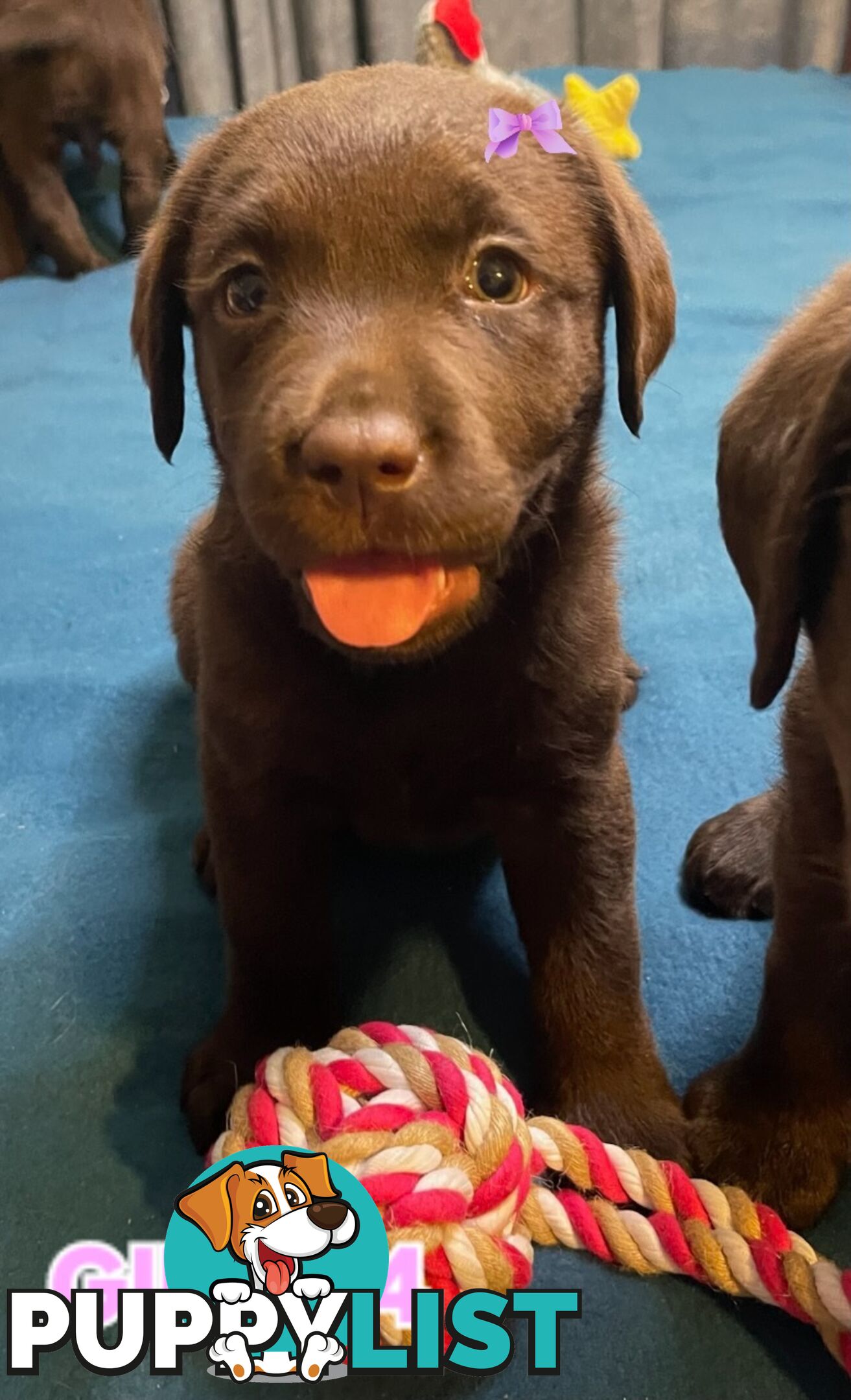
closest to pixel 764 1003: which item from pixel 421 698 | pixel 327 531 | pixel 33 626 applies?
pixel 421 698

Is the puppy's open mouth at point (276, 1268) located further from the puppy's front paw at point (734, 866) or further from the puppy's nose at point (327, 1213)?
the puppy's front paw at point (734, 866)

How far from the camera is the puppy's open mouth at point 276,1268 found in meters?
1.04

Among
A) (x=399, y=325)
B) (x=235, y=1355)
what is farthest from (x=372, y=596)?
(x=235, y=1355)

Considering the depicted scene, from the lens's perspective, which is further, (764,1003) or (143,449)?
(143,449)

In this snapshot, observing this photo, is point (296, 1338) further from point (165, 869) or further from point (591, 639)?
point (165, 869)

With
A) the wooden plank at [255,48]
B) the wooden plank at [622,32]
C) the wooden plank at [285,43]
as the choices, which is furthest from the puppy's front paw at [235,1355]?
the wooden plank at [622,32]

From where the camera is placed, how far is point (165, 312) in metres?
1.40

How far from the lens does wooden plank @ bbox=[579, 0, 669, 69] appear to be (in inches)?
205

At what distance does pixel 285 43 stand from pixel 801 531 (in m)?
4.71

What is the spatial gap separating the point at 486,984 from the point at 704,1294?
1.58 feet

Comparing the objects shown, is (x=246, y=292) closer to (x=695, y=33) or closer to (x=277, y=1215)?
(x=277, y=1215)

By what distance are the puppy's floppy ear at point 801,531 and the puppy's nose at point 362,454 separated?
31 cm

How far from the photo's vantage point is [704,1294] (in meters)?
1.22

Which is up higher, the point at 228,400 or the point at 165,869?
the point at 228,400
